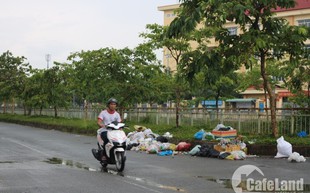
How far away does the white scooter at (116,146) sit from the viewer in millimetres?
10198

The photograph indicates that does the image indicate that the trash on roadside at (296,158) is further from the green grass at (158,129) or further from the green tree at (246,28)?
the green tree at (246,28)

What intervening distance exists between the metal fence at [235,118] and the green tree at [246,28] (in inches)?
67.3

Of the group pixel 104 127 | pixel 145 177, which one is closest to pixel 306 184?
pixel 145 177

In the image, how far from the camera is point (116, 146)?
33.6 feet

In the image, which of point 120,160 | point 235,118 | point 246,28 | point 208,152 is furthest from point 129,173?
point 235,118

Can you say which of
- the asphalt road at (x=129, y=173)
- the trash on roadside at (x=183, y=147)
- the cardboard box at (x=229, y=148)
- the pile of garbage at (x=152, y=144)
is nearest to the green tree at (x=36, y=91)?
the pile of garbage at (x=152, y=144)

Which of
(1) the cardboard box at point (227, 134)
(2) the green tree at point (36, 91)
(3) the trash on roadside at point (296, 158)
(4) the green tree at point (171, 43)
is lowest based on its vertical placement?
(3) the trash on roadside at point (296, 158)

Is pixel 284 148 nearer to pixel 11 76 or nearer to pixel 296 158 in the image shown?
pixel 296 158

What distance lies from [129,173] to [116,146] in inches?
27.7

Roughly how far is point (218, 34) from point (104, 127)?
236 inches

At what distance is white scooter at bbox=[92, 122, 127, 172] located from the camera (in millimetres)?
10198

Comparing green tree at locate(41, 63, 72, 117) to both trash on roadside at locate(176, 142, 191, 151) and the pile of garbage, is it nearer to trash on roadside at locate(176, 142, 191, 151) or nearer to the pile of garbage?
the pile of garbage

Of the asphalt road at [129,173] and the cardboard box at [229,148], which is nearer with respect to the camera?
the asphalt road at [129,173]

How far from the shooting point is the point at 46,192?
24.6 feet
